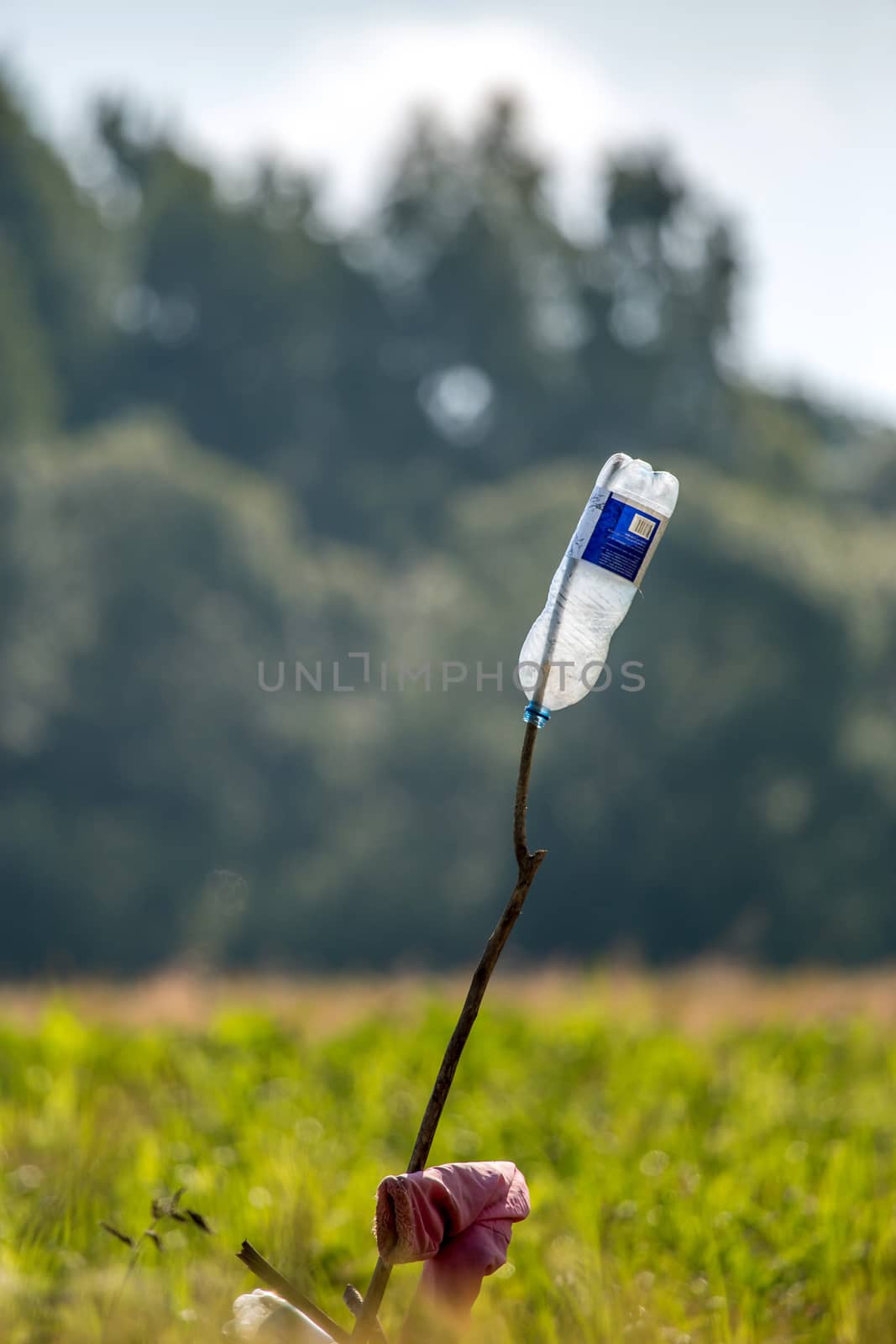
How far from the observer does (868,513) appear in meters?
20.9

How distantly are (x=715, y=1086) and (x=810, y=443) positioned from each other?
1844 centimetres

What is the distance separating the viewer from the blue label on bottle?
52.1 inches

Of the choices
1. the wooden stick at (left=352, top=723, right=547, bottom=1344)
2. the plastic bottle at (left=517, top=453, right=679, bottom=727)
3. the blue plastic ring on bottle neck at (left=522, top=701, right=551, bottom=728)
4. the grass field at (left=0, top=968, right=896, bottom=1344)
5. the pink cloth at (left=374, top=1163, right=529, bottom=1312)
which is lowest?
the grass field at (left=0, top=968, right=896, bottom=1344)

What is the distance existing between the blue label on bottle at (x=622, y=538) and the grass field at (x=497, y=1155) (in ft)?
4.25

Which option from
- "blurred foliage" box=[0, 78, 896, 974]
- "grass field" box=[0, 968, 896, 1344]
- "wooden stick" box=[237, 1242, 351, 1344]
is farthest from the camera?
"blurred foliage" box=[0, 78, 896, 974]

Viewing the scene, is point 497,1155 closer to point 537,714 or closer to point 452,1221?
point 452,1221

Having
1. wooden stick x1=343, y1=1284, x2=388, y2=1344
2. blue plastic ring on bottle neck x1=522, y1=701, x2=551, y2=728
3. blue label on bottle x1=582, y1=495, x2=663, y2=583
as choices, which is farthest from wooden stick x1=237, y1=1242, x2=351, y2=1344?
blue label on bottle x1=582, y1=495, x2=663, y2=583

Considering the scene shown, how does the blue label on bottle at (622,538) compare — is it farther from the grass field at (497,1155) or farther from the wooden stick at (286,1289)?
the grass field at (497,1155)

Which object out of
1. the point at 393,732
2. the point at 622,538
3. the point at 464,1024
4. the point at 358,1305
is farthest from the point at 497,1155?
the point at 393,732

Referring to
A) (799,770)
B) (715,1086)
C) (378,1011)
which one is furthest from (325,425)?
(715,1086)

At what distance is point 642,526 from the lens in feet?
4.35

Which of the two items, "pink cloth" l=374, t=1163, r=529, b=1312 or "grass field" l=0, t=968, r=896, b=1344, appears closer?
"pink cloth" l=374, t=1163, r=529, b=1312

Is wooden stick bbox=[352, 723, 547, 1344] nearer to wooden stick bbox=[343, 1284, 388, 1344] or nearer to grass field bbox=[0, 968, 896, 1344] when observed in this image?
wooden stick bbox=[343, 1284, 388, 1344]

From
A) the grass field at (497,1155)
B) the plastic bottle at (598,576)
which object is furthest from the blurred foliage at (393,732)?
the plastic bottle at (598,576)
